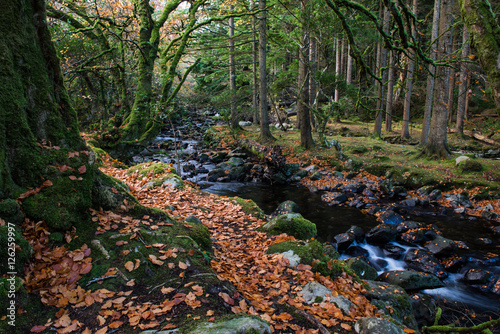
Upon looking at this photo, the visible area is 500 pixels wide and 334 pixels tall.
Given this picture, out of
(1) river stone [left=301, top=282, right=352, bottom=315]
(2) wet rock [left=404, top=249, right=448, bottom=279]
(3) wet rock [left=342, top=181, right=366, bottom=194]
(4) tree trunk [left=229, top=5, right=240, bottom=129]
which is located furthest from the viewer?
(4) tree trunk [left=229, top=5, right=240, bottom=129]

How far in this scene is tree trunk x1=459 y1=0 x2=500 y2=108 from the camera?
84.9 inches

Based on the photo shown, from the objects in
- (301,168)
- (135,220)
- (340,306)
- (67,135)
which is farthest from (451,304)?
(301,168)

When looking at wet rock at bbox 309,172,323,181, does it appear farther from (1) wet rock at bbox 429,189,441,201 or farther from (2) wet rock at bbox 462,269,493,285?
(2) wet rock at bbox 462,269,493,285

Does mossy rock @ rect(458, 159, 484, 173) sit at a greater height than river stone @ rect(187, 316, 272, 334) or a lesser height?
lesser

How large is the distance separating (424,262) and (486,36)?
240 inches

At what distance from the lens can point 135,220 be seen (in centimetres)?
373

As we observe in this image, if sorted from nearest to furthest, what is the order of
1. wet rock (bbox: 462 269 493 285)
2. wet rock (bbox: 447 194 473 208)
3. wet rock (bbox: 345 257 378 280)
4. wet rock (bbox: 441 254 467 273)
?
wet rock (bbox: 345 257 378 280) < wet rock (bbox: 462 269 493 285) < wet rock (bbox: 441 254 467 273) < wet rock (bbox: 447 194 473 208)

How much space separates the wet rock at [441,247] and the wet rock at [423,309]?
2.10m

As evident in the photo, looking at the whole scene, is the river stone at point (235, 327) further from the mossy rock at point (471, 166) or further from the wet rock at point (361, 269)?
the mossy rock at point (471, 166)

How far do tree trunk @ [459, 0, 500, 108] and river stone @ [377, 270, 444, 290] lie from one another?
4694 mm

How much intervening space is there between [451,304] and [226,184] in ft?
→ 30.4

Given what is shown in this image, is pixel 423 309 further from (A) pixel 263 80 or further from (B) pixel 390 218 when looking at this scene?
(A) pixel 263 80

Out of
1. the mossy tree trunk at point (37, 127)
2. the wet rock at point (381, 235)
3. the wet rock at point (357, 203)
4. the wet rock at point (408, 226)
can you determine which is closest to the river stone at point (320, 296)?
the mossy tree trunk at point (37, 127)

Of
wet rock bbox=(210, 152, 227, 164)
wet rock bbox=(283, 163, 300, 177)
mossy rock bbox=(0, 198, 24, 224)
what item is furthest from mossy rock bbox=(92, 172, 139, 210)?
wet rock bbox=(210, 152, 227, 164)
